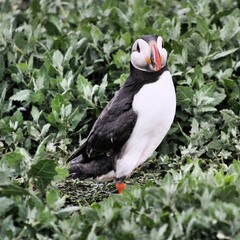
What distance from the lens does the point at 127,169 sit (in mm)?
5289

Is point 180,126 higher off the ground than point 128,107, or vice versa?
point 128,107

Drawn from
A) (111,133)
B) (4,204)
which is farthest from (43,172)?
(111,133)

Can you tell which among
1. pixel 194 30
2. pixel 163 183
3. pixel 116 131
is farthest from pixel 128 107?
pixel 194 30

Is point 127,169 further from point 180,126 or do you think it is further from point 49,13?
point 49,13

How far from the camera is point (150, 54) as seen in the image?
5.16 m

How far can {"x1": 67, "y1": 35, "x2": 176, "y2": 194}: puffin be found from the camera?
516 centimetres

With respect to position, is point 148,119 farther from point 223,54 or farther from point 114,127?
point 223,54

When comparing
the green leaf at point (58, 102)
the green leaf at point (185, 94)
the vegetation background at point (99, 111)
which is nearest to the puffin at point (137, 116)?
the vegetation background at point (99, 111)

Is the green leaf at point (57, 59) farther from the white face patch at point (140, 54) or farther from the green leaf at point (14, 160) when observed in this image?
the green leaf at point (14, 160)

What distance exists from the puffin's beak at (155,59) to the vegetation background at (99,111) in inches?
25.8

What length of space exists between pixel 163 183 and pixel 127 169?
738mm

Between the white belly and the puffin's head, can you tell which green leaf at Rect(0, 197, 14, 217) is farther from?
the puffin's head

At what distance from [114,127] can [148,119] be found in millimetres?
243

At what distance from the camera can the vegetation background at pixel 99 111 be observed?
428cm
